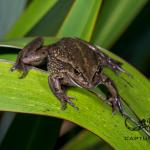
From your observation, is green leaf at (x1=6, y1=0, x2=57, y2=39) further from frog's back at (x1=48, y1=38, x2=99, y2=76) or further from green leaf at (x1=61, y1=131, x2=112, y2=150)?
green leaf at (x1=61, y1=131, x2=112, y2=150)

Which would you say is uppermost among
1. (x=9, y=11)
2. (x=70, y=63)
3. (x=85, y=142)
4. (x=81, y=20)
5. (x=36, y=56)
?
(x=81, y=20)

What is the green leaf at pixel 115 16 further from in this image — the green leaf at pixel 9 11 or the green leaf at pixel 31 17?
the green leaf at pixel 9 11

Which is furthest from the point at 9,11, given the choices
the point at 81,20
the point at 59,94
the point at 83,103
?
the point at 83,103

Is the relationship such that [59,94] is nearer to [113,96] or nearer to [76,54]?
[113,96]

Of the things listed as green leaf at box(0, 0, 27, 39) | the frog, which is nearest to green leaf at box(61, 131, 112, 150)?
the frog

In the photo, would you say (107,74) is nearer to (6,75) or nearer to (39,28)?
(39,28)

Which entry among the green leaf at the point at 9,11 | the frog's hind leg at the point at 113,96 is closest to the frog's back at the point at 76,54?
the frog's hind leg at the point at 113,96

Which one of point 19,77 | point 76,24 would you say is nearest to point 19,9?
point 76,24
